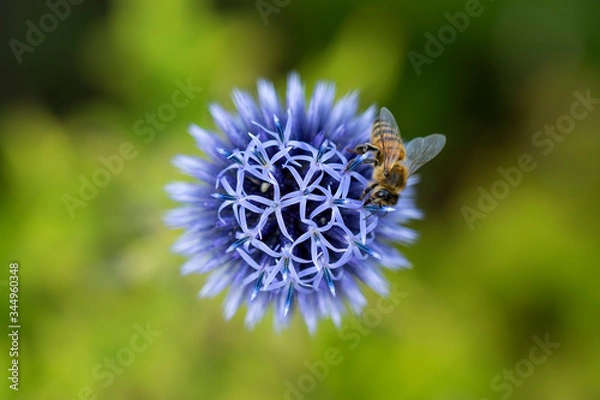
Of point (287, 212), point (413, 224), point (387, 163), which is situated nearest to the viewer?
point (387, 163)

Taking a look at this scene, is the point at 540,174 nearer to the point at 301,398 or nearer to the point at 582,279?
the point at 582,279

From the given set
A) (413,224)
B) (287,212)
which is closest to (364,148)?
(287,212)

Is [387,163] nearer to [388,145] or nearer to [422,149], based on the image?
[388,145]

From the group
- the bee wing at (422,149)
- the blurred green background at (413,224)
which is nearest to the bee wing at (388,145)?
the bee wing at (422,149)

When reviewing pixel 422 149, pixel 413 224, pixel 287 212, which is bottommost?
pixel 413 224

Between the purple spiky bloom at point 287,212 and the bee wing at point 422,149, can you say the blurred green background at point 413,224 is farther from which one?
the bee wing at point 422,149

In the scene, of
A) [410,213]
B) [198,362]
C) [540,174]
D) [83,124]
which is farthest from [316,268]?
[540,174]

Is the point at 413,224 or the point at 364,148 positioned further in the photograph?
the point at 413,224

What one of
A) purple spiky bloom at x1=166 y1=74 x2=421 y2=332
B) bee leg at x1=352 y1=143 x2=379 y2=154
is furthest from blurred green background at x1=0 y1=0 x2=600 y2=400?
bee leg at x1=352 y1=143 x2=379 y2=154
